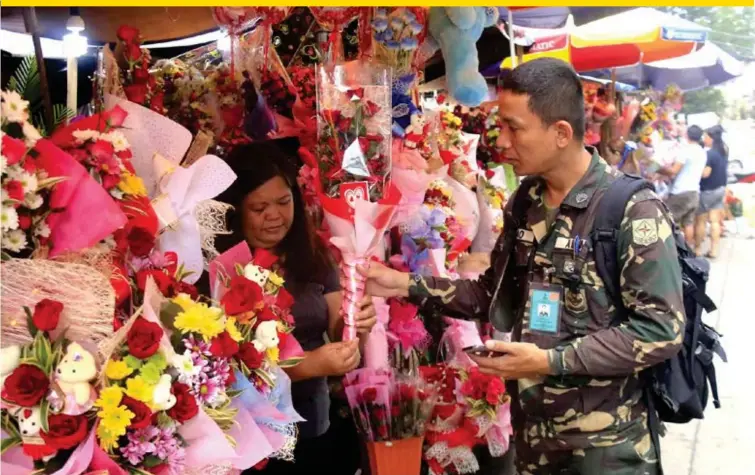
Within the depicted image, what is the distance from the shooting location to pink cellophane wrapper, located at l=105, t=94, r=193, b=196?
74.9 inches

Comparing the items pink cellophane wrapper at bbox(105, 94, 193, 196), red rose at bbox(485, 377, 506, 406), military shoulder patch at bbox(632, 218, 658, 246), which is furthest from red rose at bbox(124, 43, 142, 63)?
red rose at bbox(485, 377, 506, 406)

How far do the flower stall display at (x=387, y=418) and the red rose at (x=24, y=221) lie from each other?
5.82 feet

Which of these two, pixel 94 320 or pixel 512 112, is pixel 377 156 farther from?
pixel 94 320

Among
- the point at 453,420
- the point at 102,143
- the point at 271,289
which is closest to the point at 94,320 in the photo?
the point at 102,143

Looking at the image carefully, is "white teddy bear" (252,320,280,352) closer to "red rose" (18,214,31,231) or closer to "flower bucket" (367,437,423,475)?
"red rose" (18,214,31,231)

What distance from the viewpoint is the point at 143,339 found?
1485 millimetres

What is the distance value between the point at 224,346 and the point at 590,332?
3.38ft

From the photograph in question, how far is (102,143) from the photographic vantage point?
164 cm

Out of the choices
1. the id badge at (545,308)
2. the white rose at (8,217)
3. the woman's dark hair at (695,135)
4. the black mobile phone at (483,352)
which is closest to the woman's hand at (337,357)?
the black mobile phone at (483,352)

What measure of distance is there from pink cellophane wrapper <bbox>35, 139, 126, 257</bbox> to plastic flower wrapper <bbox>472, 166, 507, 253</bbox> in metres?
2.85

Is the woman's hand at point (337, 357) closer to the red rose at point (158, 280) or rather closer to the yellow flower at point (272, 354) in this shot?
the yellow flower at point (272, 354)

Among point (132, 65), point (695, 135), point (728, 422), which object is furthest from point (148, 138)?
point (695, 135)

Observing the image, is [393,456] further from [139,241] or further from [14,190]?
[14,190]

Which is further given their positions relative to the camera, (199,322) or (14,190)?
(199,322)
